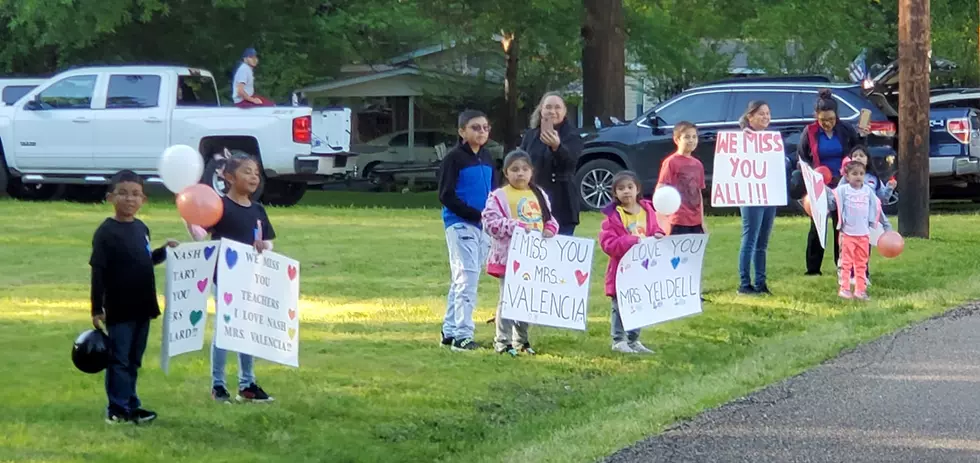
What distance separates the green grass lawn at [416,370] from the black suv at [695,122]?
4.52 metres

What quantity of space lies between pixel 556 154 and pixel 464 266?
1.09 m

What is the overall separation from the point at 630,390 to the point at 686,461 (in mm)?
1825

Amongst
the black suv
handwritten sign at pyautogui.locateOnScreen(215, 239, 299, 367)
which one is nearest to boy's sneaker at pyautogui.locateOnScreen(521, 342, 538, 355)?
handwritten sign at pyautogui.locateOnScreen(215, 239, 299, 367)

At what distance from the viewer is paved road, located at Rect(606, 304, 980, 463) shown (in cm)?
650

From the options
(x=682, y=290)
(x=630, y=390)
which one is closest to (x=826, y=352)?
(x=682, y=290)

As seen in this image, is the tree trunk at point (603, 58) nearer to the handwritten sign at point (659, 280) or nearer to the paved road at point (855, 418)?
the handwritten sign at point (659, 280)

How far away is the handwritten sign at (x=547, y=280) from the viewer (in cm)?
885

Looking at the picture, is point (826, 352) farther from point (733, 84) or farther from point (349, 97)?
point (349, 97)

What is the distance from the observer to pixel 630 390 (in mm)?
8188

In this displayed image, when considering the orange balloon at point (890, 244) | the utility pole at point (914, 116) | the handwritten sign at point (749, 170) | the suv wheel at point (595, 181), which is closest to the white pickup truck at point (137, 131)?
the suv wheel at point (595, 181)

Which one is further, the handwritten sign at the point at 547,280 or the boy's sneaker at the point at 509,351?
the boy's sneaker at the point at 509,351

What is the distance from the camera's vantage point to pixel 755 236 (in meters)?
11.7

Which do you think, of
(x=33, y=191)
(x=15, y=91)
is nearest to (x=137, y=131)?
(x=33, y=191)

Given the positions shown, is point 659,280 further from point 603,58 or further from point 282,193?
point 603,58
